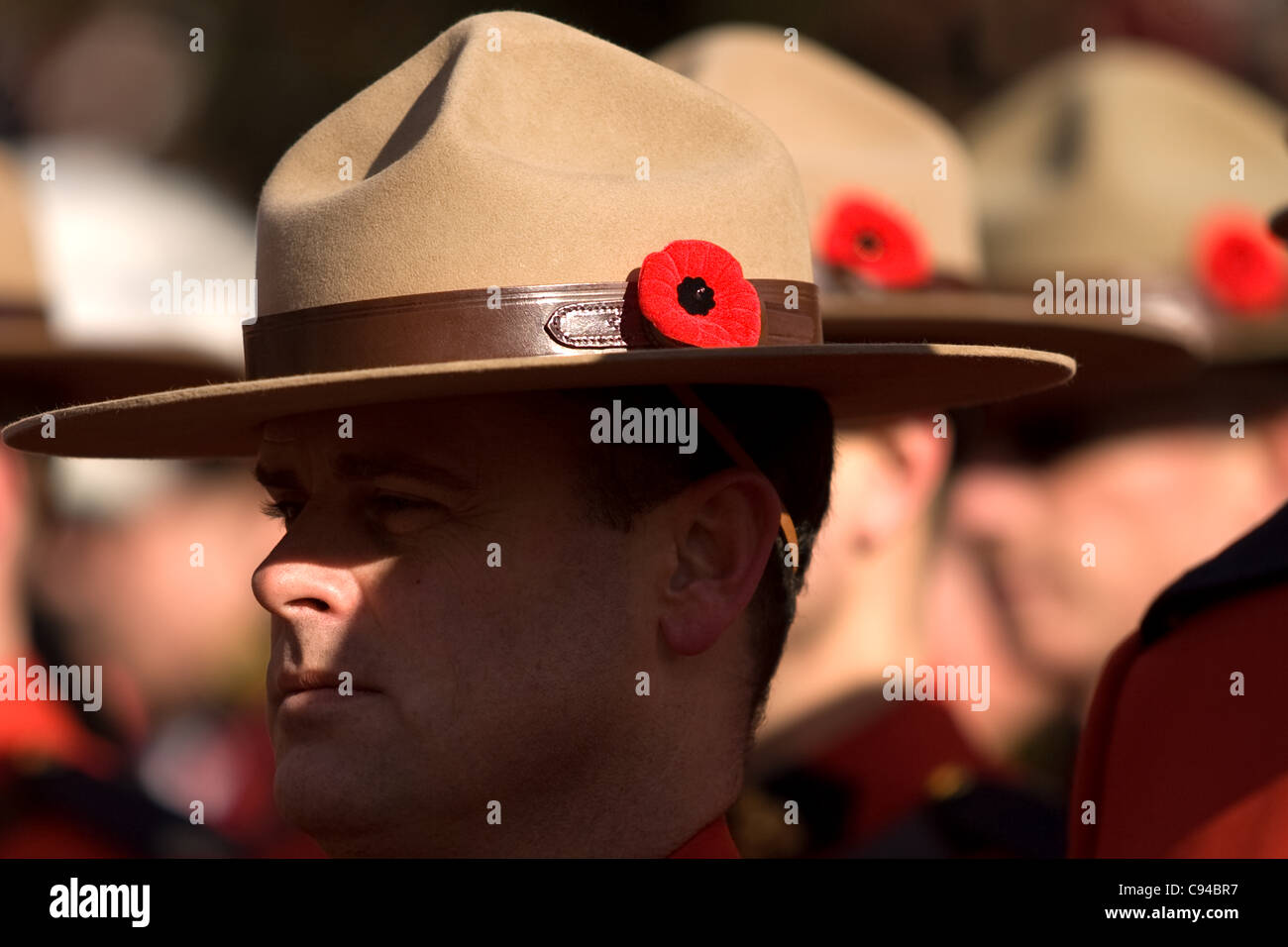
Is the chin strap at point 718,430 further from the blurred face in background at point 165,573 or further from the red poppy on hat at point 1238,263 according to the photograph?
the blurred face in background at point 165,573

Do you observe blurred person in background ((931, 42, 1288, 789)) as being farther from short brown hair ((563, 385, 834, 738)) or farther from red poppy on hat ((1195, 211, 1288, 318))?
short brown hair ((563, 385, 834, 738))

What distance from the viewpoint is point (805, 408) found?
10.1ft

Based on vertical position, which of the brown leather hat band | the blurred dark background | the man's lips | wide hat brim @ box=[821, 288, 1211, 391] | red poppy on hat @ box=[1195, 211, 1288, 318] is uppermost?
the blurred dark background

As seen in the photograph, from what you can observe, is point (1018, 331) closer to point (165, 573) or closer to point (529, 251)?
point (529, 251)

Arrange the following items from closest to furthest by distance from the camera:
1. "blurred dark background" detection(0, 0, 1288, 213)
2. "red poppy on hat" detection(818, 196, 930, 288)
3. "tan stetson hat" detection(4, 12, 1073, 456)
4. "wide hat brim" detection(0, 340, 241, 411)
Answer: "tan stetson hat" detection(4, 12, 1073, 456) → "red poppy on hat" detection(818, 196, 930, 288) → "wide hat brim" detection(0, 340, 241, 411) → "blurred dark background" detection(0, 0, 1288, 213)

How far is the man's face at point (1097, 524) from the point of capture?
5.69m

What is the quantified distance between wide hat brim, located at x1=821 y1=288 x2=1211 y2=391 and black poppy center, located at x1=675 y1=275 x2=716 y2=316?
68.7 inches

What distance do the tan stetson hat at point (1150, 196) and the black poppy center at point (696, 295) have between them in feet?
9.60

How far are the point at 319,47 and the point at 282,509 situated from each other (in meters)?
5.15

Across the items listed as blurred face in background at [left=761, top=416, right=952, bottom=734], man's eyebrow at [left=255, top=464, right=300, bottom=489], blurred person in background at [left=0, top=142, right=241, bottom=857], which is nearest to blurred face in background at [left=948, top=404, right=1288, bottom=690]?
blurred face in background at [left=761, top=416, right=952, bottom=734]

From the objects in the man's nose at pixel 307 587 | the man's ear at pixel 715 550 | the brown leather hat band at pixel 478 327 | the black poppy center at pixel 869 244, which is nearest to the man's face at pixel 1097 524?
the black poppy center at pixel 869 244

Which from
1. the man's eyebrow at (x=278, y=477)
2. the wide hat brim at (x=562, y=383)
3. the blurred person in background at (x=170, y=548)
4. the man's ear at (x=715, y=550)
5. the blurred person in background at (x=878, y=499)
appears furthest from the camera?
the blurred person in background at (x=170, y=548)

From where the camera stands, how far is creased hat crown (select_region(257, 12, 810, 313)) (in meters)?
2.79

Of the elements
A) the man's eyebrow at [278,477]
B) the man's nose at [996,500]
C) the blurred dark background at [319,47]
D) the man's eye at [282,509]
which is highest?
the blurred dark background at [319,47]
